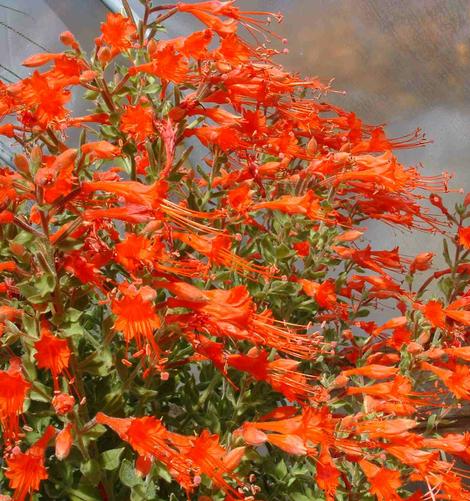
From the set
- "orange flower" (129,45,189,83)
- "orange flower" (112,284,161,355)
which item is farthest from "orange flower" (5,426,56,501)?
"orange flower" (129,45,189,83)

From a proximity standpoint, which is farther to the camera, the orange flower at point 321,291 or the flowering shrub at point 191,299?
the orange flower at point 321,291

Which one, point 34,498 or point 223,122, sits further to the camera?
point 223,122

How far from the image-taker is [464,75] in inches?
70.4

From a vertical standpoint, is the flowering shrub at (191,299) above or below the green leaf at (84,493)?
above

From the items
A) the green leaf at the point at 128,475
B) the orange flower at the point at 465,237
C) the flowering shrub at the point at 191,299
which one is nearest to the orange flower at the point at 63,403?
the flowering shrub at the point at 191,299

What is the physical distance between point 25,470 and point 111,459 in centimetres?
10

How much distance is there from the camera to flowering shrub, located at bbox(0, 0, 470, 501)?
2.41 ft

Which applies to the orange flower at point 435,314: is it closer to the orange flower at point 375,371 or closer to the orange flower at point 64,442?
the orange flower at point 375,371

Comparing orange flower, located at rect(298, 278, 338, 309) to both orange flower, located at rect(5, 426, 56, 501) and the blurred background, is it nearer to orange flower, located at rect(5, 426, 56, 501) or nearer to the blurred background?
orange flower, located at rect(5, 426, 56, 501)

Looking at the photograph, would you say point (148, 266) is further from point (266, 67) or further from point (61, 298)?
point (266, 67)

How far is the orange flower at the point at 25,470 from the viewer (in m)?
0.71

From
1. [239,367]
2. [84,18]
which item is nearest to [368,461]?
[239,367]

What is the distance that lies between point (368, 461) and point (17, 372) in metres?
0.44

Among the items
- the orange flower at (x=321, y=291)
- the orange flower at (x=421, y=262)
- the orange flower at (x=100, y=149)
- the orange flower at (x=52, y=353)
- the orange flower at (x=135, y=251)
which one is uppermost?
the orange flower at (x=100, y=149)
